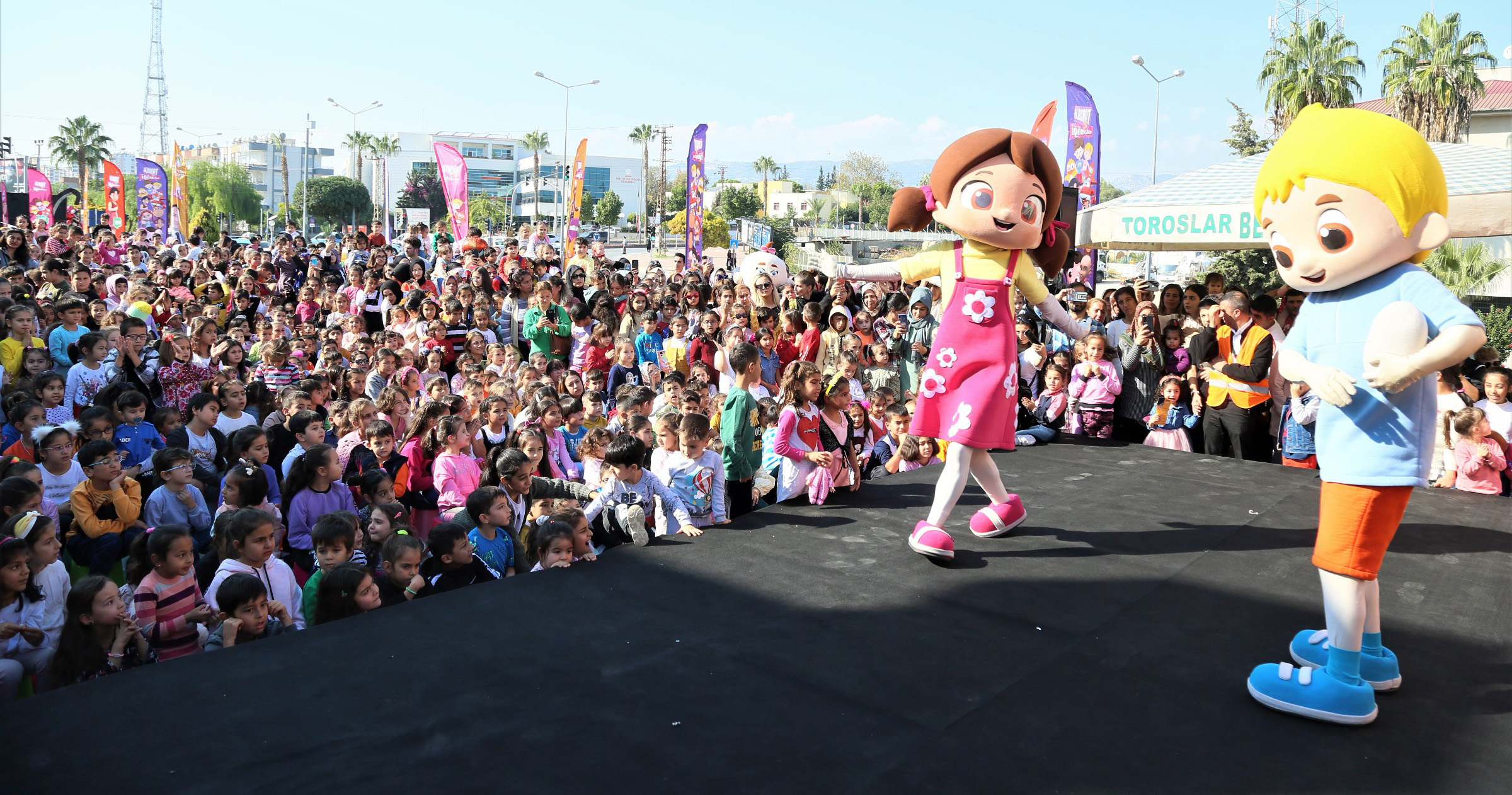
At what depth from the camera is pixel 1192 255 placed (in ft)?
117

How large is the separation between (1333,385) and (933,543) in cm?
146

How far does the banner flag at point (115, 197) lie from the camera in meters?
18.5

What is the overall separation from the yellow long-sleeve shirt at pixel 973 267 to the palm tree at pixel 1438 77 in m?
27.1

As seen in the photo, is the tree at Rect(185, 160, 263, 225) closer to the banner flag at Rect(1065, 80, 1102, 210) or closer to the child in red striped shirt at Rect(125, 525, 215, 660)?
the banner flag at Rect(1065, 80, 1102, 210)

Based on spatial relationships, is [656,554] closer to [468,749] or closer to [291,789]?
[468,749]

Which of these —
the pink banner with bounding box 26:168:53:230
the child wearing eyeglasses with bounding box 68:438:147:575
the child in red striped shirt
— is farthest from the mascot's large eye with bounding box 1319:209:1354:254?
the pink banner with bounding box 26:168:53:230

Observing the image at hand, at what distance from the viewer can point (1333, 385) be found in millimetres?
2570

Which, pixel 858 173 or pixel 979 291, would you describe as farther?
pixel 858 173

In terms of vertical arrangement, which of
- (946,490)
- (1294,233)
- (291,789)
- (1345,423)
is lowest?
(291,789)

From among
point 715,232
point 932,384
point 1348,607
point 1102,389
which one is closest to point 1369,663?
point 1348,607

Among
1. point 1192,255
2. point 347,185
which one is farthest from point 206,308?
point 347,185

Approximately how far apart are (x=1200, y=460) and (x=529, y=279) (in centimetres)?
563

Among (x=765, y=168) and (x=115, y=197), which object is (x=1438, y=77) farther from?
(x=765, y=168)

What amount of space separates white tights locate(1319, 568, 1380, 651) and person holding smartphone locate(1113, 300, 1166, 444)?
396 centimetres
